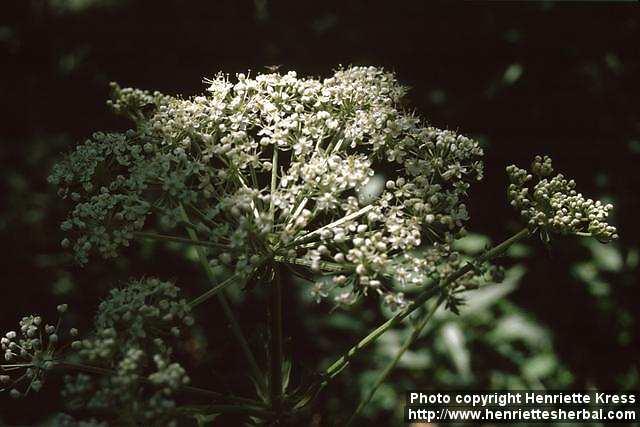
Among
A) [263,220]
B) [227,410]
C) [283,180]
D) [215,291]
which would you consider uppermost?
[283,180]

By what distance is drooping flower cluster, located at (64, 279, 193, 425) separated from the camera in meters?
1.84

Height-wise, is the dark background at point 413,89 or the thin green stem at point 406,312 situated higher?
the dark background at point 413,89

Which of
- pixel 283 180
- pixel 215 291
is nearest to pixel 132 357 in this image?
pixel 215 291

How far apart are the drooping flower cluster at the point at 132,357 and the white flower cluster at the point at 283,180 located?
0.23m

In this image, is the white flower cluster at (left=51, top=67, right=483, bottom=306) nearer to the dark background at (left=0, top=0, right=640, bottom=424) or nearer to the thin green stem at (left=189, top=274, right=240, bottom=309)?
the thin green stem at (left=189, top=274, right=240, bottom=309)

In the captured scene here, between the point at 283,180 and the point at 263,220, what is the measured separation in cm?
21

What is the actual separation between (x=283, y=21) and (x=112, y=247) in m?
2.38

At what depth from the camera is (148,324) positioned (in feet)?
6.89

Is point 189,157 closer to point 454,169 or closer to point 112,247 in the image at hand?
point 112,247

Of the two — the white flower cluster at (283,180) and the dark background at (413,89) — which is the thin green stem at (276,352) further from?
the dark background at (413,89)

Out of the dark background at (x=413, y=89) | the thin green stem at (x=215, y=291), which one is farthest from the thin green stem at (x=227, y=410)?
the dark background at (x=413, y=89)

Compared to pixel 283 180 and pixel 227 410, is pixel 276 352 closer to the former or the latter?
pixel 227 410

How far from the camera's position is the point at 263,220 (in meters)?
2.06

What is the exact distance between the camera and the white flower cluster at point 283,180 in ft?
7.06
